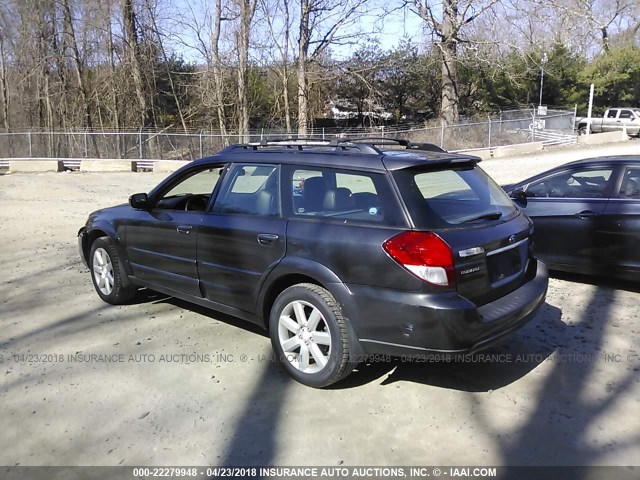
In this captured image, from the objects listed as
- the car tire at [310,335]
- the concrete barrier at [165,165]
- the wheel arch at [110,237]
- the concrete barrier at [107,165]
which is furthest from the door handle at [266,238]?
the concrete barrier at [107,165]

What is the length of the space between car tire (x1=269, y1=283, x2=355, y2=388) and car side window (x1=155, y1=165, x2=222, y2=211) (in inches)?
54.7

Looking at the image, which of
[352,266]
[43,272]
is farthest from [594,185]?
[43,272]

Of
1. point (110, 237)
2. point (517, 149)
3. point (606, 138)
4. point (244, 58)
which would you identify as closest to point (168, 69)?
point (244, 58)

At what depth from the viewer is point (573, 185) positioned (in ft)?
20.3

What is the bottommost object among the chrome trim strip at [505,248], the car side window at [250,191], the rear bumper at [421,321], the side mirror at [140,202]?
the rear bumper at [421,321]

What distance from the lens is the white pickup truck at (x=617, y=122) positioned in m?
31.5

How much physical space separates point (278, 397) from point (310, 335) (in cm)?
48

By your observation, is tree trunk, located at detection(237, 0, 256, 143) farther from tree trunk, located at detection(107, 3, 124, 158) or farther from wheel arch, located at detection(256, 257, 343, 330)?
wheel arch, located at detection(256, 257, 343, 330)

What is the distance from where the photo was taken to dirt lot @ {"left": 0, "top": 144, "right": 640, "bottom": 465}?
10.2 feet

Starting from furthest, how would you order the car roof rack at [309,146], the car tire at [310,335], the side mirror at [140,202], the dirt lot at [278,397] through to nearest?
the side mirror at [140,202] → the car roof rack at [309,146] → the car tire at [310,335] → the dirt lot at [278,397]

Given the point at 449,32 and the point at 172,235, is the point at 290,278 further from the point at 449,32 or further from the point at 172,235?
the point at 449,32

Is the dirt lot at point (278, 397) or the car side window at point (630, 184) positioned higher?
the car side window at point (630, 184)

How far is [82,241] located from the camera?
5.97 m

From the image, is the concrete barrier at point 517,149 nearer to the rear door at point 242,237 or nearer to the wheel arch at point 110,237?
the wheel arch at point 110,237
